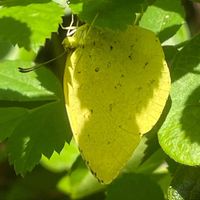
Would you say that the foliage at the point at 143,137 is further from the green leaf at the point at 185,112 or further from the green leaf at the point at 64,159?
the green leaf at the point at 64,159

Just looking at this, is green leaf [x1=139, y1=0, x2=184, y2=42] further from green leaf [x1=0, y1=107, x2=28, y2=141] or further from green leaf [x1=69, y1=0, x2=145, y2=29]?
green leaf [x1=0, y1=107, x2=28, y2=141]

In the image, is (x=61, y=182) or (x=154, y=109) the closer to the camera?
(x=154, y=109)

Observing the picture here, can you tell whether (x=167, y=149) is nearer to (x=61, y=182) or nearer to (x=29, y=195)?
(x=61, y=182)

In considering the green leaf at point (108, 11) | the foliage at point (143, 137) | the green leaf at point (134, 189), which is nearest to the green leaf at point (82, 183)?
the foliage at point (143, 137)

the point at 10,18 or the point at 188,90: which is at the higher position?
the point at 10,18

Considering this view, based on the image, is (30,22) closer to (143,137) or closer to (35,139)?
(35,139)

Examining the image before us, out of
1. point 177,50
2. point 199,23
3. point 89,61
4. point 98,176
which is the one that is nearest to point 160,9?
point 177,50

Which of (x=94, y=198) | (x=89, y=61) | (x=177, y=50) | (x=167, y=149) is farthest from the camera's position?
(x=94, y=198)
